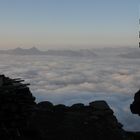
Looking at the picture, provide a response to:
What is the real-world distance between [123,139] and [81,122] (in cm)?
419

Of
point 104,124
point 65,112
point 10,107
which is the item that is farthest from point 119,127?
point 10,107

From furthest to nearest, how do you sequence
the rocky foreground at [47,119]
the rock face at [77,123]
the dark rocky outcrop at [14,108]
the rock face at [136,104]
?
the rock face at [136,104]
the rock face at [77,123]
the rocky foreground at [47,119]
the dark rocky outcrop at [14,108]

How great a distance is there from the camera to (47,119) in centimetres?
4291

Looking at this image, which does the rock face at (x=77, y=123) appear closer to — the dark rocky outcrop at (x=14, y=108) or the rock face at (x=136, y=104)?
the dark rocky outcrop at (x=14, y=108)

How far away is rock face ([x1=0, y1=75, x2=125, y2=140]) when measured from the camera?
110 feet

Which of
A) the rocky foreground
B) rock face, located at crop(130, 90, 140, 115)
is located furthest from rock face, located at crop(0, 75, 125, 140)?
rock face, located at crop(130, 90, 140, 115)

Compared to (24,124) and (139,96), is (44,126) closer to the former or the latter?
(24,124)

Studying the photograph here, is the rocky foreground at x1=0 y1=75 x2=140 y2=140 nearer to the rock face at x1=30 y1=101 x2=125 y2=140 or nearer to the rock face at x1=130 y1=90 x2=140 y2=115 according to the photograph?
the rock face at x1=30 y1=101 x2=125 y2=140

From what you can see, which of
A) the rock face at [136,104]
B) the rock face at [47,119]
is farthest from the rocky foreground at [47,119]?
the rock face at [136,104]

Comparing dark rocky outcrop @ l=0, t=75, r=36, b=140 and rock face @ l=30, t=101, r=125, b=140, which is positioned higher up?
dark rocky outcrop @ l=0, t=75, r=36, b=140

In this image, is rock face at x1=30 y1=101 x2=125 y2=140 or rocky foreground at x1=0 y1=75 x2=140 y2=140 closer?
rocky foreground at x1=0 y1=75 x2=140 y2=140

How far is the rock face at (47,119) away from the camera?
110 ft

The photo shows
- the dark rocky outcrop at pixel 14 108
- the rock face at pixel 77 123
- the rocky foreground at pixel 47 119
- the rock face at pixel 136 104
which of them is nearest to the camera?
the dark rocky outcrop at pixel 14 108

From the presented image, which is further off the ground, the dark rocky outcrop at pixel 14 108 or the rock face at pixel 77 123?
the dark rocky outcrop at pixel 14 108
